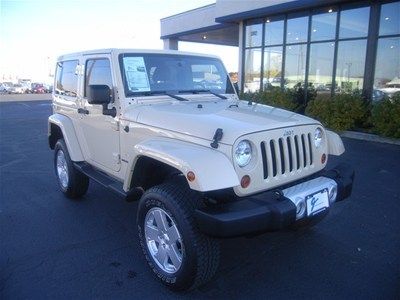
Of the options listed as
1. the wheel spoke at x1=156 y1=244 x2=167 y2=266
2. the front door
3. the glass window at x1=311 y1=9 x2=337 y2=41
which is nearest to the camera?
the wheel spoke at x1=156 y1=244 x2=167 y2=266

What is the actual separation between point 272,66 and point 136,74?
1141 centimetres

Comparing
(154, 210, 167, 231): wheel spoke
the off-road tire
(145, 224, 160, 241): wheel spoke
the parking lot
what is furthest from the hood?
the off-road tire

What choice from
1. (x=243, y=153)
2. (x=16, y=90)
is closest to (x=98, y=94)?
(x=243, y=153)

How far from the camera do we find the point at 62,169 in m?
5.28

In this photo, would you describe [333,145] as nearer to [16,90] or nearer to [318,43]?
[318,43]

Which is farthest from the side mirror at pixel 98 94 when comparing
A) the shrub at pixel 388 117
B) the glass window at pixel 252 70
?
the glass window at pixel 252 70

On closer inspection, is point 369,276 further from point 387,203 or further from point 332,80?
point 332,80

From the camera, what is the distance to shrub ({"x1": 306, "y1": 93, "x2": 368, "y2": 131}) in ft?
32.1

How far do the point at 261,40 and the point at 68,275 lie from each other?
1306 centimetres

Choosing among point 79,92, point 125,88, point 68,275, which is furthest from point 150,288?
point 79,92

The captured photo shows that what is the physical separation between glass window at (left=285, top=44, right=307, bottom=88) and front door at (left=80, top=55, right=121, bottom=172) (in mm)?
10195

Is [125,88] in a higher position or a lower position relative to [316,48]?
lower

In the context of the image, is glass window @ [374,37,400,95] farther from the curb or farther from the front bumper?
the front bumper

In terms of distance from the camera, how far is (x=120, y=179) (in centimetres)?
395
